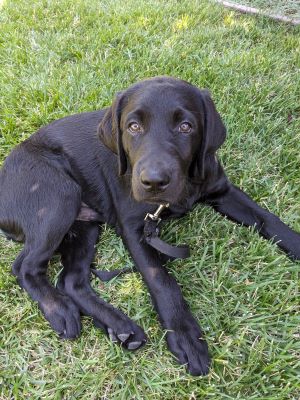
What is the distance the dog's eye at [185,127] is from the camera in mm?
2303

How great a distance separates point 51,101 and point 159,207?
1.74 meters

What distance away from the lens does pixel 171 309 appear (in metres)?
2.22

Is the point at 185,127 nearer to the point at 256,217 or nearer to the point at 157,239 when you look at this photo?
the point at 157,239

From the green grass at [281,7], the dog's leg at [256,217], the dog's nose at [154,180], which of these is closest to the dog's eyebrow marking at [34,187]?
the dog's nose at [154,180]

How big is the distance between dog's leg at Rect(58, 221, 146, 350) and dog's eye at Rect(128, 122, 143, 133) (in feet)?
2.48

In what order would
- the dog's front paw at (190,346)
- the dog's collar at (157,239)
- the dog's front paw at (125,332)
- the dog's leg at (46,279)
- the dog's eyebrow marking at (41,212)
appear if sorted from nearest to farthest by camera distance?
the dog's front paw at (190,346), the dog's front paw at (125,332), the dog's leg at (46,279), the dog's collar at (157,239), the dog's eyebrow marking at (41,212)

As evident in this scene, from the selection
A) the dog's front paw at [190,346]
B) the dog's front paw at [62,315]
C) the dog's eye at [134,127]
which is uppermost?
the dog's eye at [134,127]

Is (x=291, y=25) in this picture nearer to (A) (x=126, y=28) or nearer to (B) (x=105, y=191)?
(A) (x=126, y=28)

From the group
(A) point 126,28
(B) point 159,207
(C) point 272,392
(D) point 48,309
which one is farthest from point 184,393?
(A) point 126,28

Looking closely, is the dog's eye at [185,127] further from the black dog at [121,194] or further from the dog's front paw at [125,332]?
the dog's front paw at [125,332]

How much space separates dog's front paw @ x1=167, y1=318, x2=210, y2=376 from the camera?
204cm

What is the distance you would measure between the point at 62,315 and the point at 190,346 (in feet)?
2.29

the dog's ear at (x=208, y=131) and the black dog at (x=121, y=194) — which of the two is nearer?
the black dog at (x=121, y=194)

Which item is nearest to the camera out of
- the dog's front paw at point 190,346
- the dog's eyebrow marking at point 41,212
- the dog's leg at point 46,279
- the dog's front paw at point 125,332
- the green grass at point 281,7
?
the dog's front paw at point 190,346
